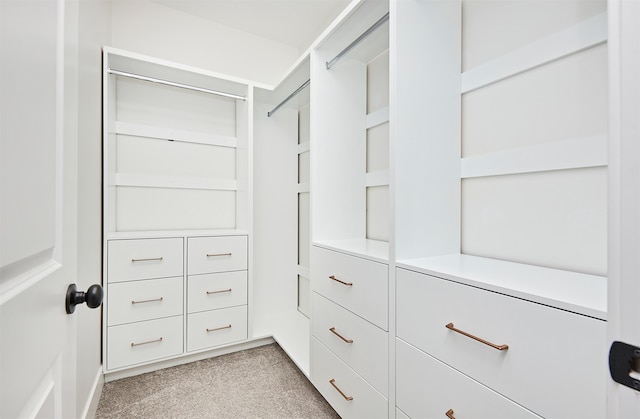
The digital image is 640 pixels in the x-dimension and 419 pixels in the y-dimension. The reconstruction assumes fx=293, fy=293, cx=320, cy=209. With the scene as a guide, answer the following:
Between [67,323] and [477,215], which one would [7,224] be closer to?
Result: [67,323]

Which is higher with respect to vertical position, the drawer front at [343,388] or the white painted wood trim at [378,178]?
the white painted wood trim at [378,178]

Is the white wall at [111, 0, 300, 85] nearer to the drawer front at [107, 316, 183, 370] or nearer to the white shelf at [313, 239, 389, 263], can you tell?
the white shelf at [313, 239, 389, 263]

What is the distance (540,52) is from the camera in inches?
42.3

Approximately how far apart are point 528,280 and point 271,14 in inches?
101

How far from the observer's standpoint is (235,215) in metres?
2.58

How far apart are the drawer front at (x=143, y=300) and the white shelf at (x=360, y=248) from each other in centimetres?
110

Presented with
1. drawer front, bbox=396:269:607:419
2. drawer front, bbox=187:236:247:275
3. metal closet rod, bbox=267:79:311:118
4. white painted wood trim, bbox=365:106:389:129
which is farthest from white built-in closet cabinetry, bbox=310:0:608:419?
drawer front, bbox=187:236:247:275

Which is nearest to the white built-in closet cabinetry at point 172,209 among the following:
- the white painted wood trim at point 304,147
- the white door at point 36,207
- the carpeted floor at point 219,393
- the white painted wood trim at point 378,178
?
the carpeted floor at point 219,393

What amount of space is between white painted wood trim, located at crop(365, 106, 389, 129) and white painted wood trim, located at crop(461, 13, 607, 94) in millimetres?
483

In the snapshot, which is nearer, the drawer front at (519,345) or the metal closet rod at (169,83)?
the drawer front at (519,345)

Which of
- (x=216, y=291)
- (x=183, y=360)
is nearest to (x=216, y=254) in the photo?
(x=216, y=291)

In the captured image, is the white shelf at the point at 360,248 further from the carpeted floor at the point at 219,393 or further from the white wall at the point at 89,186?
the white wall at the point at 89,186

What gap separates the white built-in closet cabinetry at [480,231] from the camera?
0.76m

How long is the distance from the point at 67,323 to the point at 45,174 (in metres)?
0.33
